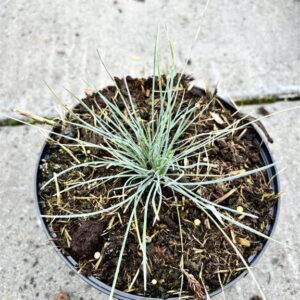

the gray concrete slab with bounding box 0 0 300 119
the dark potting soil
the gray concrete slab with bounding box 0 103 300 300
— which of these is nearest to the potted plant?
the dark potting soil

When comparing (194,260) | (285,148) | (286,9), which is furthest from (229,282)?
(286,9)

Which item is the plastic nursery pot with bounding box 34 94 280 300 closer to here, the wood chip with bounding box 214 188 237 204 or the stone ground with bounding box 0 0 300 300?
the wood chip with bounding box 214 188 237 204

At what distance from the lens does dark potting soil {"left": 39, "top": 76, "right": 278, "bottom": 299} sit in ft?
2.79

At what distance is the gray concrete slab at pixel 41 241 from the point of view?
112 centimetres

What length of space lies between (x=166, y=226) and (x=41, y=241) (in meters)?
0.48

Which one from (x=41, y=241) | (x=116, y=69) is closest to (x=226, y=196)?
(x=41, y=241)

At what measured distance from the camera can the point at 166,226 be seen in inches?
34.4

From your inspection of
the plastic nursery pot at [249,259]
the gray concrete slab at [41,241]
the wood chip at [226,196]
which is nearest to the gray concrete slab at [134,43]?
the gray concrete slab at [41,241]

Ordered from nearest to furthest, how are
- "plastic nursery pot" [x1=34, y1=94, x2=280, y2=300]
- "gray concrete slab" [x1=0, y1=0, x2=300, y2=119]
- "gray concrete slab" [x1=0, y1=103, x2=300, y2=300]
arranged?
"plastic nursery pot" [x1=34, y1=94, x2=280, y2=300] < "gray concrete slab" [x1=0, y1=103, x2=300, y2=300] < "gray concrete slab" [x1=0, y1=0, x2=300, y2=119]

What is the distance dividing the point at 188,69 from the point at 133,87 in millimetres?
506

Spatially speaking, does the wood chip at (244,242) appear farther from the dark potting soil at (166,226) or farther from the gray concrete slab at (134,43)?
the gray concrete slab at (134,43)

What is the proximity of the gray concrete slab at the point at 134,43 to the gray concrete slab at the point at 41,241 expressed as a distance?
0.16 metres

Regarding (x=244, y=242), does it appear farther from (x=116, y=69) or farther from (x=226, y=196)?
(x=116, y=69)

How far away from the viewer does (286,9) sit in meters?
1.62
